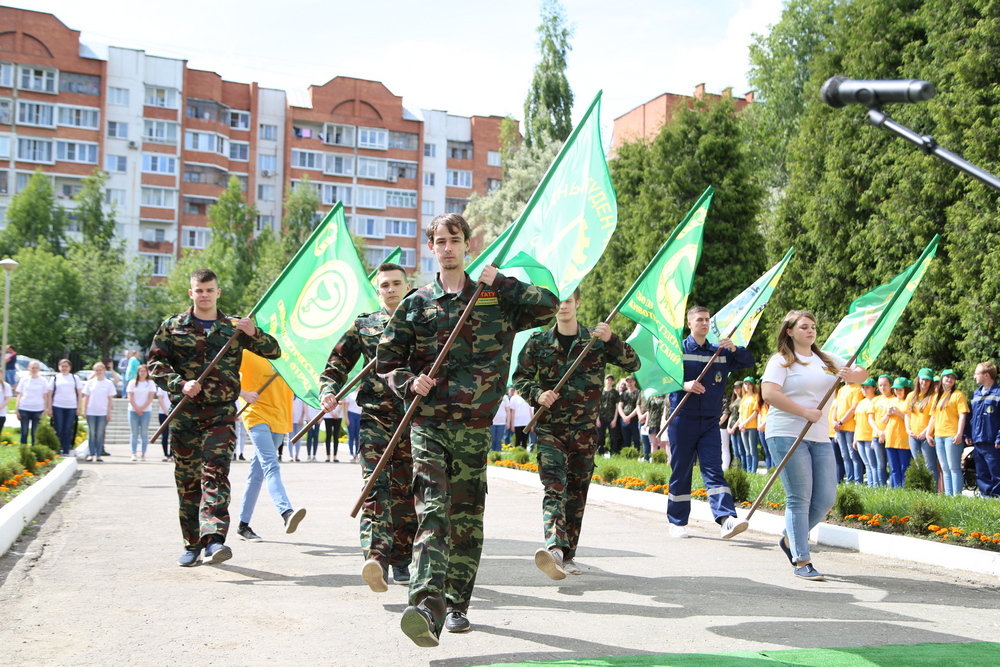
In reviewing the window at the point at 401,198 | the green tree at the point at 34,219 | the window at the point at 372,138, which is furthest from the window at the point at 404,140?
the green tree at the point at 34,219

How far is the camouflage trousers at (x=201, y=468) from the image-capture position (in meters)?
7.46

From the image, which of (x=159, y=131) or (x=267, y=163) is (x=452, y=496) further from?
(x=267, y=163)

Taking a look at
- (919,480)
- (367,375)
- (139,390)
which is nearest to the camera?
(367,375)

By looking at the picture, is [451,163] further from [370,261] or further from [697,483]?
[697,483]

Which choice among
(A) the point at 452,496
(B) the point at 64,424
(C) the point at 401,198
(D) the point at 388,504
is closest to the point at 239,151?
(C) the point at 401,198

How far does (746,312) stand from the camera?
1039 centimetres

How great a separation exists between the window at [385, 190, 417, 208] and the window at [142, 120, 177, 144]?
17.0 metres

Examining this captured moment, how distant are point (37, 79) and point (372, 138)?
79.5ft

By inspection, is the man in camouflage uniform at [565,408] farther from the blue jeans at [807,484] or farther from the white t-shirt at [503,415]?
the white t-shirt at [503,415]

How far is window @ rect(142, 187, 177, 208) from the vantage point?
71.6m

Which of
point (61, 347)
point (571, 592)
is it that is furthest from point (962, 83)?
point (61, 347)

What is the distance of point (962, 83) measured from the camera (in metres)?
17.5

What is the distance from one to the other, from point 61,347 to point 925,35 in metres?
49.8

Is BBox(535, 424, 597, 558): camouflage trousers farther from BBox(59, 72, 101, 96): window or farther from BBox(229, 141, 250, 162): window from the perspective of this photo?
BBox(229, 141, 250, 162): window
